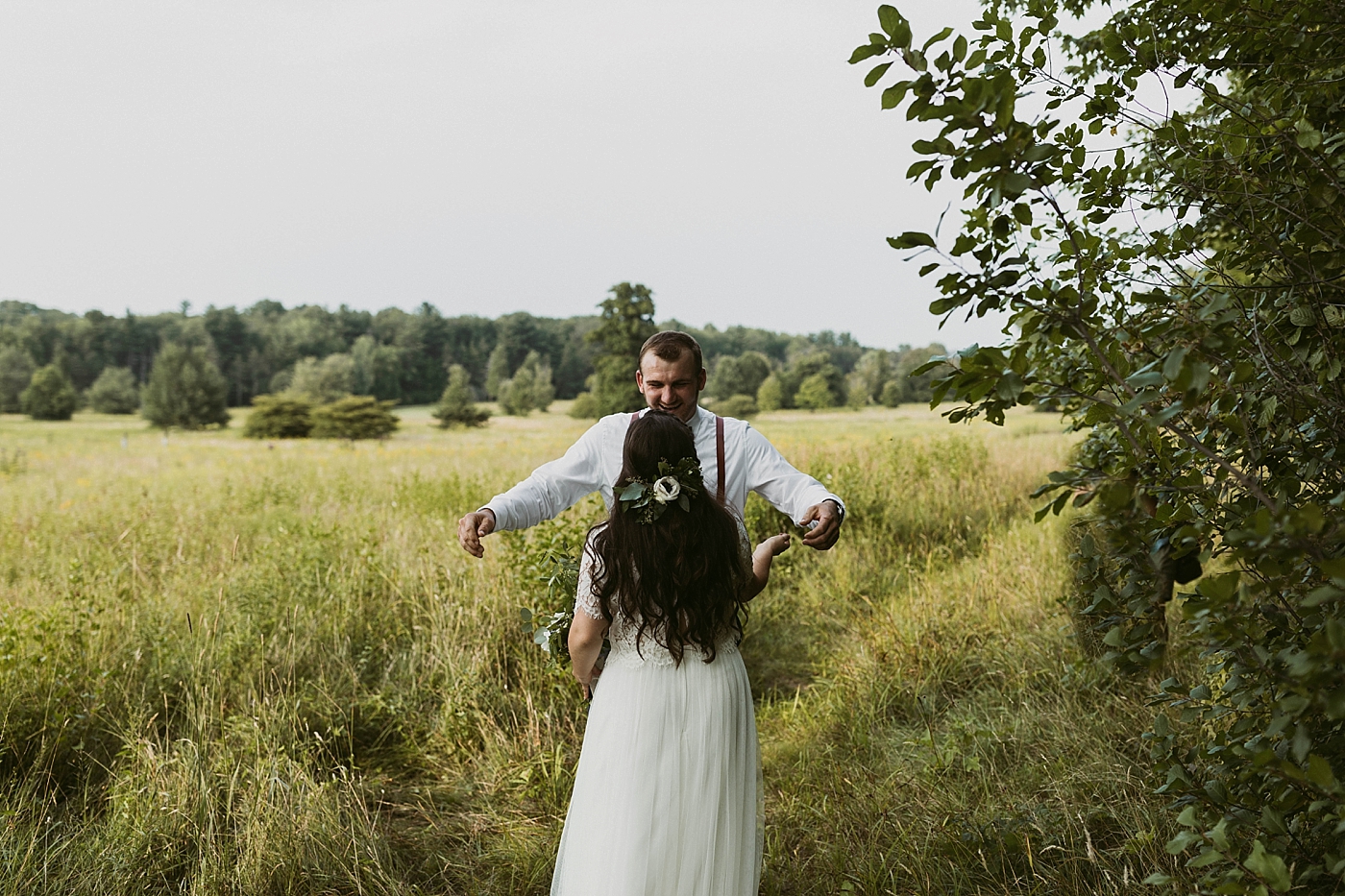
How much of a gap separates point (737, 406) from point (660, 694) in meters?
48.7

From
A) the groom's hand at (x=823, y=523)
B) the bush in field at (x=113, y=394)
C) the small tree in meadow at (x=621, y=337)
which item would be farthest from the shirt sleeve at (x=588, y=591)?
the bush in field at (x=113, y=394)

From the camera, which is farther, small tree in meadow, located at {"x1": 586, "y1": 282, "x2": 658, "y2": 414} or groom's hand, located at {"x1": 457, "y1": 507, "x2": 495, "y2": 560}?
small tree in meadow, located at {"x1": 586, "y1": 282, "x2": 658, "y2": 414}

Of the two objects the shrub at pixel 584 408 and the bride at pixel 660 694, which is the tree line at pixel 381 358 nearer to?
the shrub at pixel 584 408

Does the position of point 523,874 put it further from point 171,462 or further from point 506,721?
point 171,462

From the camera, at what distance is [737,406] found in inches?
2009

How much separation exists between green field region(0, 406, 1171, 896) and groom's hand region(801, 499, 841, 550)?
1217 mm

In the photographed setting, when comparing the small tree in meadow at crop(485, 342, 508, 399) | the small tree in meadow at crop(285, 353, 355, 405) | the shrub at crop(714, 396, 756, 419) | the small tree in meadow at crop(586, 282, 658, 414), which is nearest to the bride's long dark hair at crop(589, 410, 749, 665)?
the small tree in meadow at crop(586, 282, 658, 414)

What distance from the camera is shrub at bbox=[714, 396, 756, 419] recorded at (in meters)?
49.2

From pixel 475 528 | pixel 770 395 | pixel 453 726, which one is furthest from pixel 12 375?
pixel 475 528

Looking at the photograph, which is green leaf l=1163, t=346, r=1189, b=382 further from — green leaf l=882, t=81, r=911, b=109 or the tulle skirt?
the tulle skirt

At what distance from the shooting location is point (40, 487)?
518 inches

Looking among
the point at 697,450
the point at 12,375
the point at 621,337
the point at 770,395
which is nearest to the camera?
the point at 697,450

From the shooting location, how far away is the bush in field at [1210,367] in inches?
50.1

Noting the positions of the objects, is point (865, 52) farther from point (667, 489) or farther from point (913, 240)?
point (667, 489)
